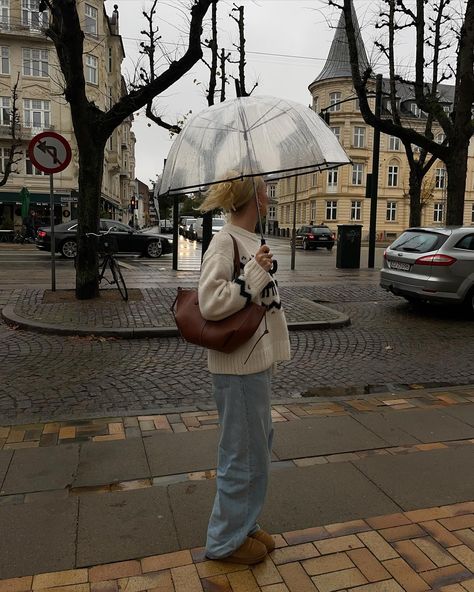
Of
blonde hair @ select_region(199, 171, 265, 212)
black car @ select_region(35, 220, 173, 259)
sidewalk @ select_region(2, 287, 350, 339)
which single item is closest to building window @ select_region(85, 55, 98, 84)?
black car @ select_region(35, 220, 173, 259)

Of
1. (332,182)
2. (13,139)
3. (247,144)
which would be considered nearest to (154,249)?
(13,139)

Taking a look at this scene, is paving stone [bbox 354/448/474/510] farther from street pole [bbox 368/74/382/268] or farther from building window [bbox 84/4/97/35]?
building window [bbox 84/4/97/35]

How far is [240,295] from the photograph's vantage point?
224 centimetres

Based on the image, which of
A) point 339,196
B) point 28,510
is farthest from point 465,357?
point 339,196

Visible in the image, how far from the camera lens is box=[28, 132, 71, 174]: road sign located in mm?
9391

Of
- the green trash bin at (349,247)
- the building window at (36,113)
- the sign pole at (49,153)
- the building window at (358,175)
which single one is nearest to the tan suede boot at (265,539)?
the sign pole at (49,153)

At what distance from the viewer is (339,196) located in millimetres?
56344

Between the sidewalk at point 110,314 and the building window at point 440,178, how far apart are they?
52831mm

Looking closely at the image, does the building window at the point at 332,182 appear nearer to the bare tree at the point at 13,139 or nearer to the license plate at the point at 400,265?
the bare tree at the point at 13,139

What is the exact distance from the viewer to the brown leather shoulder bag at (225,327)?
7.45 feet

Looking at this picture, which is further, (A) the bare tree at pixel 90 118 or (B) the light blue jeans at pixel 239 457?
(A) the bare tree at pixel 90 118

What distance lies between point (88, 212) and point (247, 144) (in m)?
7.19

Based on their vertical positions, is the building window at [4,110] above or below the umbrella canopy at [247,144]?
above

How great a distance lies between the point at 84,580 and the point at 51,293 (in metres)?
8.16
